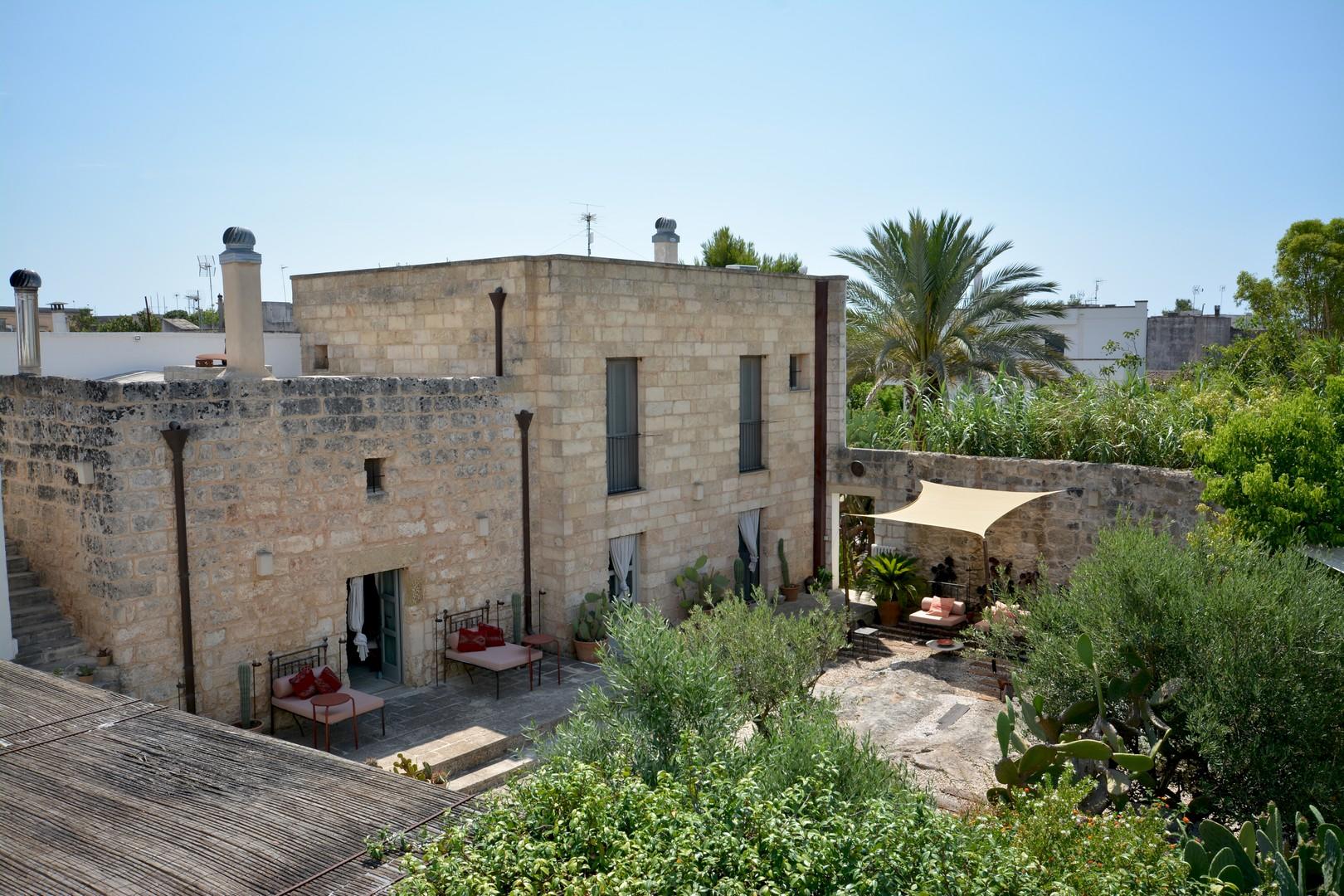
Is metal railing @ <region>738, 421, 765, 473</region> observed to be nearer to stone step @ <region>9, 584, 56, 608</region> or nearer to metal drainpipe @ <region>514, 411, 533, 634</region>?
metal drainpipe @ <region>514, 411, 533, 634</region>

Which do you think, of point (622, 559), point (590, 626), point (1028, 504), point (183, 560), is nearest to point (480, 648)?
point (590, 626)

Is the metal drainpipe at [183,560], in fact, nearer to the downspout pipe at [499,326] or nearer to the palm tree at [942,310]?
the downspout pipe at [499,326]

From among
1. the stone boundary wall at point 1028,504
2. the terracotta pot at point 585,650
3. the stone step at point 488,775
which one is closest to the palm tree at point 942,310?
the stone boundary wall at point 1028,504

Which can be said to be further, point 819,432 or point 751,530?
point 819,432

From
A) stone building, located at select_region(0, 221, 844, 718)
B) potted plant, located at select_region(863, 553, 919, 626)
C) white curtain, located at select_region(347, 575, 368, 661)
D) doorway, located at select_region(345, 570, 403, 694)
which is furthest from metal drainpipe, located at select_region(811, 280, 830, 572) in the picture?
white curtain, located at select_region(347, 575, 368, 661)

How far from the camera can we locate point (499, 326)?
13.4 metres

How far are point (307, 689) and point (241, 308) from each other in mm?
4171

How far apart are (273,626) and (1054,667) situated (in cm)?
775

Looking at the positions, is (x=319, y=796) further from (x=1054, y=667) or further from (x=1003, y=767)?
(x=1054, y=667)

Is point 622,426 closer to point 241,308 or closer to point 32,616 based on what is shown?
point 241,308

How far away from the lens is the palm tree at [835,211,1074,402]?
805 inches

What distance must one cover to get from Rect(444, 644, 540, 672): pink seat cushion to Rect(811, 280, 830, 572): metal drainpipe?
6745 mm

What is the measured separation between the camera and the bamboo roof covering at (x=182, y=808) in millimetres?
4285

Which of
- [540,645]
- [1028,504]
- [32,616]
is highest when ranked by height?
[1028,504]
